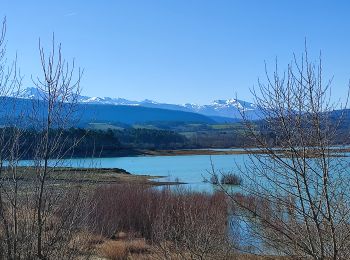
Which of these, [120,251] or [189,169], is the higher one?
[120,251]

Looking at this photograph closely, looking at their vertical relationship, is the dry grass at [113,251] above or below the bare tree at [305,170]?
below

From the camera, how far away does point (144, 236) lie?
21.7m

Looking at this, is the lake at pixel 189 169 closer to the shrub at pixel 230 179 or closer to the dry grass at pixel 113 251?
the shrub at pixel 230 179

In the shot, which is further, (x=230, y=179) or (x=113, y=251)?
(x=113, y=251)

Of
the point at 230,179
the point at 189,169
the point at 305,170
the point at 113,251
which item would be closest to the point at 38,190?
the point at 305,170

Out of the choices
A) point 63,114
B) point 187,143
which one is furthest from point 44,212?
point 187,143

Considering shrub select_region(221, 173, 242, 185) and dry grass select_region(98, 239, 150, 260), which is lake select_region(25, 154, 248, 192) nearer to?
shrub select_region(221, 173, 242, 185)

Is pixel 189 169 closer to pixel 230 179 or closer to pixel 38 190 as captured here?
pixel 230 179

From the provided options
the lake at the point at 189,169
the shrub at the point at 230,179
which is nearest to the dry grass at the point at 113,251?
the lake at the point at 189,169

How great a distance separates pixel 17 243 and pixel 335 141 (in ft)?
14.0

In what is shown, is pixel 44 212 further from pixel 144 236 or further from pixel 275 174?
pixel 144 236

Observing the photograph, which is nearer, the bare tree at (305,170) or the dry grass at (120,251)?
the bare tree at (305,170)

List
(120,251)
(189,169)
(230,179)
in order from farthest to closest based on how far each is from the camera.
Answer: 1. (189,169)
2. (120,251)
3. (230,179)

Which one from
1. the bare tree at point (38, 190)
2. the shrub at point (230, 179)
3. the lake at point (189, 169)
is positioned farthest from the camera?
the lake at point (189, 169)
